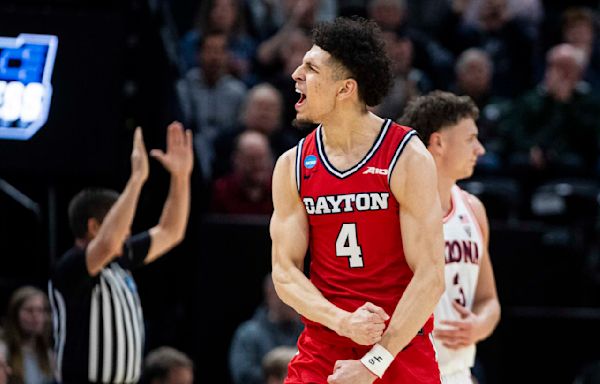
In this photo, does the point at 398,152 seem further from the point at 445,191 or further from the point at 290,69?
the point at 290,69

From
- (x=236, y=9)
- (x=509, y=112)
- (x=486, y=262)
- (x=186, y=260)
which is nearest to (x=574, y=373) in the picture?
(x=509, y=112)

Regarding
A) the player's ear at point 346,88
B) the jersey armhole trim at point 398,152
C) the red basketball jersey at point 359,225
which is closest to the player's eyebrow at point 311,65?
the player's ear at point 346,88

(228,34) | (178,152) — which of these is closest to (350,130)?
(178,152)

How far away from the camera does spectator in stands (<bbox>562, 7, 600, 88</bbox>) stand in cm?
1220

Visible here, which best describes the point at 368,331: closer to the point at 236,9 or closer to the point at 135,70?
the point at 135,70

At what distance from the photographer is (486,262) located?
638cm

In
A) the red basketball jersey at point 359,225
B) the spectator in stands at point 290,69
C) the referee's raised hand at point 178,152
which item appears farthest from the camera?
the spectator in stands at point 290,69

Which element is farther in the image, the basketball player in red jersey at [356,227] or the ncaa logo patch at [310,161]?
the ncaa logo patch at [310,161]

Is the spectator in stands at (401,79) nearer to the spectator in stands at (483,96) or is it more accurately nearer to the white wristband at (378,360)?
the spectator in stands at (483,96)

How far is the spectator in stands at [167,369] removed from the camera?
7.94 m

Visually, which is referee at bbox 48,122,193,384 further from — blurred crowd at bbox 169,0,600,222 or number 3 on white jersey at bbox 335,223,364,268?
number 3 on white jersey at bbox 335,223,364,268

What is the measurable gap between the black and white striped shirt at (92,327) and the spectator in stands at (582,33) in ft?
21.1

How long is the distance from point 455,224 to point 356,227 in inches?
50.5

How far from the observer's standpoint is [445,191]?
6.25 metres
